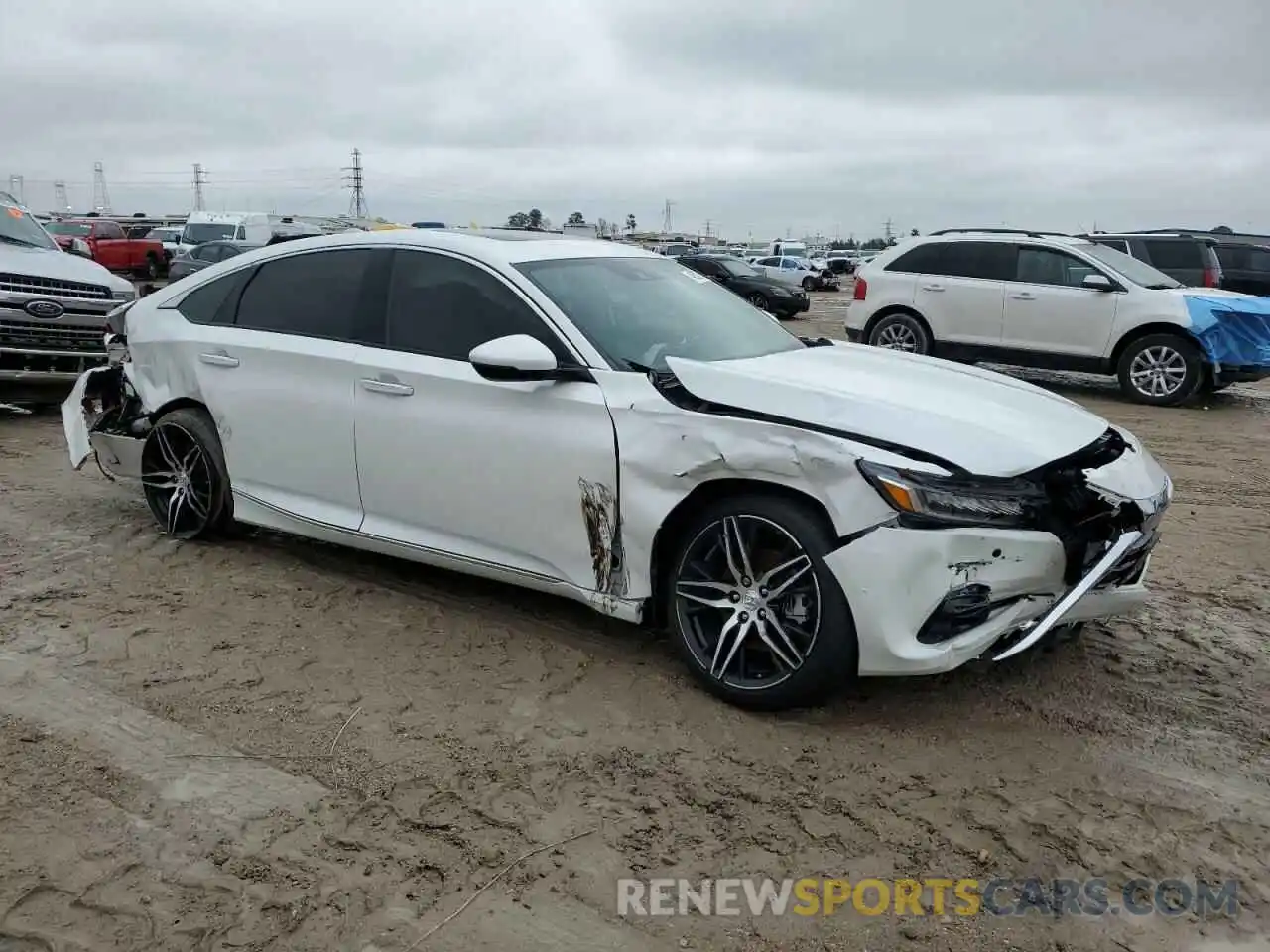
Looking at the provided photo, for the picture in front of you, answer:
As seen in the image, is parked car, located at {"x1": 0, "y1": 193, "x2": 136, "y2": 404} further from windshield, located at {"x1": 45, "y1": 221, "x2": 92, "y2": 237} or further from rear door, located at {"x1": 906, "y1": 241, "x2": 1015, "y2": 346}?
windshield, located at {"x1": 45, "y1": 221, "x2": 92, "y2": 237}

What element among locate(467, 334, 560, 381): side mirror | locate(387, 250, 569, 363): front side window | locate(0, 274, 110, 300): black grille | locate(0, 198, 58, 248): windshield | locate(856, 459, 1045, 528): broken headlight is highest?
locate(0, 198, 58, 248): windshield

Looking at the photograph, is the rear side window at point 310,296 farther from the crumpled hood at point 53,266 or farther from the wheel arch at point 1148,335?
the wheel arch at point 1148,335

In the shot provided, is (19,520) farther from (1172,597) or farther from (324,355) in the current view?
(1172,597)

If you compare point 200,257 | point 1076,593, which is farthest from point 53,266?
point 200,257

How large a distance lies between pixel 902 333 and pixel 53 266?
8996 millimetres

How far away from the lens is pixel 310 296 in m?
5.16

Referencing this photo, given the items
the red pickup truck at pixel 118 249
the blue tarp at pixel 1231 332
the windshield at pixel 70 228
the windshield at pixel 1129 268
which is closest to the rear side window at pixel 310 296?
the blue tarp at pixel 1231 332

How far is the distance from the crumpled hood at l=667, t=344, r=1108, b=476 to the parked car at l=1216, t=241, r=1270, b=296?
49.5 ft

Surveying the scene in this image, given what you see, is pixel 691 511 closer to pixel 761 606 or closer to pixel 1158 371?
pixel 761 606

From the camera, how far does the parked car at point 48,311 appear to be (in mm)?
9164

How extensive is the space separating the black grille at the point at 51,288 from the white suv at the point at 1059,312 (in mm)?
8311

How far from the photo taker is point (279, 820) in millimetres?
3186

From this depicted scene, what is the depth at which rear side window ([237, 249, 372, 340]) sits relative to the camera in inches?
196

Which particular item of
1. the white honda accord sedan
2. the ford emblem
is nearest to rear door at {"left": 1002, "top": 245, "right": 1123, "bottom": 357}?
the white honda accord sedan
